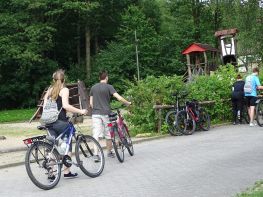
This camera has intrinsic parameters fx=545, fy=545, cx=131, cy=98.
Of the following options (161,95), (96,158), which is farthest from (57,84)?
(161,95)

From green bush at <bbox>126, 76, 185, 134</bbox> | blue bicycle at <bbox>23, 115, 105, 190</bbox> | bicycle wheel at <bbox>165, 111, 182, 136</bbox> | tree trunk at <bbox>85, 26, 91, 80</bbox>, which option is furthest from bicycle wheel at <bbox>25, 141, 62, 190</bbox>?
tree trunk at <bbox>85, 26, 91, 80</bbox>

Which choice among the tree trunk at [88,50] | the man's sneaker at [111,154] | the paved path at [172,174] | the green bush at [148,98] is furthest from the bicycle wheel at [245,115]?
the tree trunk at [88,50]

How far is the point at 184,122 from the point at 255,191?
9070 mm

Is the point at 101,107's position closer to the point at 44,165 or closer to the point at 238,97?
the point at 44,165

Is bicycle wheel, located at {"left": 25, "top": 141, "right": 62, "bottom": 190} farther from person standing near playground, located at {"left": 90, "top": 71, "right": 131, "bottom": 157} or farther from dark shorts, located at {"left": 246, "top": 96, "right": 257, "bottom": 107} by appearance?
dark shorts, located at {"left": 246, "top": 96, "right": 257, "bottom": 107}

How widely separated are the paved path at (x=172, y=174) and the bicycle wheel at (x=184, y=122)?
229 cm

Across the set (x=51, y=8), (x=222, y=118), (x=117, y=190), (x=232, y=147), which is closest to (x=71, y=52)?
(x=51, y=8)

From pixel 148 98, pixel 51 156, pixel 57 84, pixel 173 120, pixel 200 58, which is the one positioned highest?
pixel 200 58

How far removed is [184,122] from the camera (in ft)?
54.9

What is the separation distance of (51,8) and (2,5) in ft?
16.4

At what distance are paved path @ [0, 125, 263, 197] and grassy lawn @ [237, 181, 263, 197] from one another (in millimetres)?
226

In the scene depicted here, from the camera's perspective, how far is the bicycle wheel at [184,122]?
1661cm

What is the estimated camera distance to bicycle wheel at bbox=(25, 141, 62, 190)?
9250mm

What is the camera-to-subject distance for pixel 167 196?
8125mm
